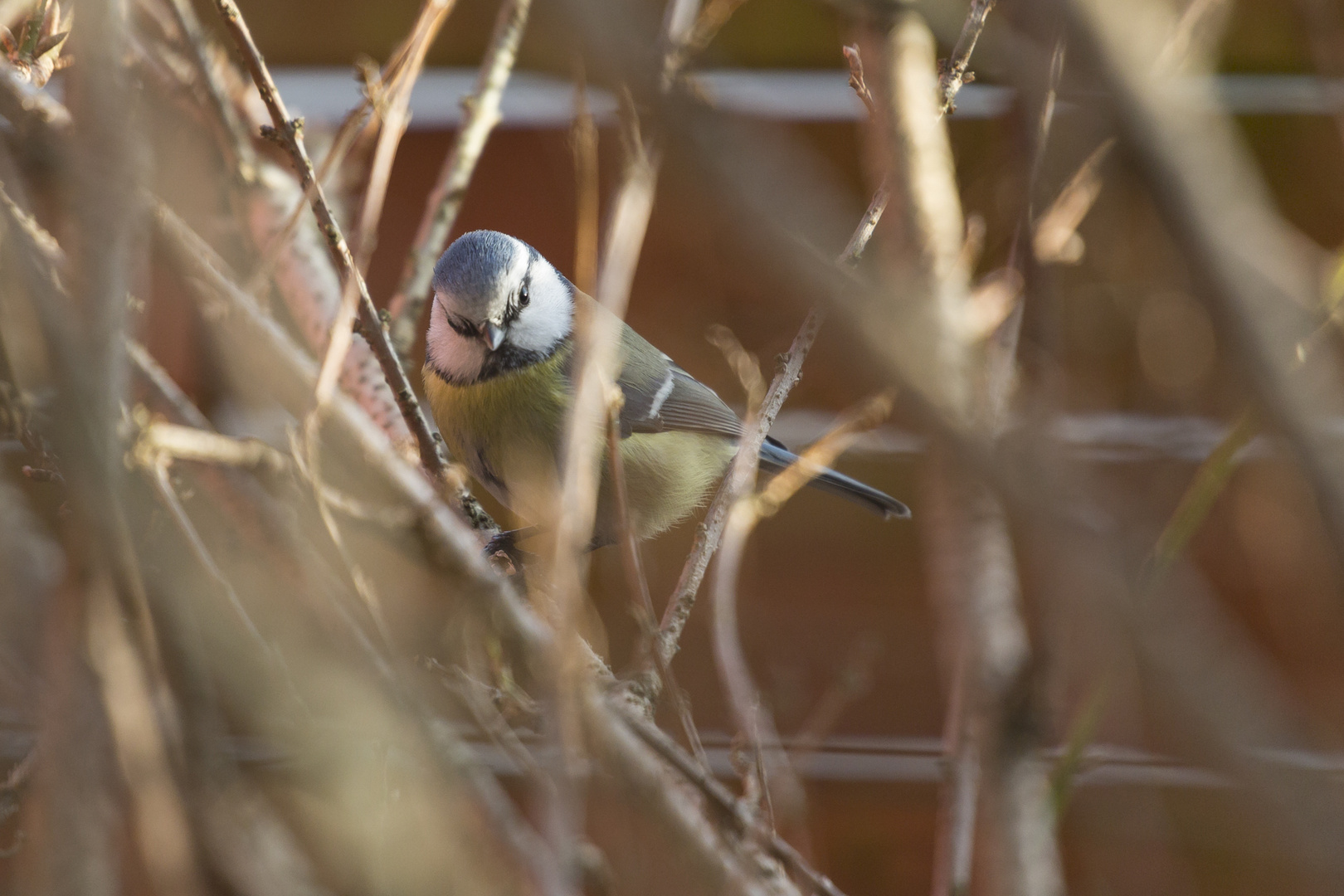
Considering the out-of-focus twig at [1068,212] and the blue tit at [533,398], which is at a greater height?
the blue tit at [533,398]

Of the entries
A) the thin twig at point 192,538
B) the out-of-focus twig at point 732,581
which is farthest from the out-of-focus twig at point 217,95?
the out-of-focus twig at point 732,581

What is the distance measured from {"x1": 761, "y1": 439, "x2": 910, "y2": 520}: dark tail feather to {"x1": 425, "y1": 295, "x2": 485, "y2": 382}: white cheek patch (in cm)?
52

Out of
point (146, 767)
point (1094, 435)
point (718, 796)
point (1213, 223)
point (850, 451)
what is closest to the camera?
point (1213, 223)

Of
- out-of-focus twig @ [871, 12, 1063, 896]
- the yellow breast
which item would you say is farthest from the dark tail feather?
out-of-focus twig @ [871, 12, 1063, 896]

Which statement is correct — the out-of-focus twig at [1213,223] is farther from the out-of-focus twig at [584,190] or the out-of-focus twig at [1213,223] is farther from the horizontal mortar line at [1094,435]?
the horizontal mortar line at [1094,435]

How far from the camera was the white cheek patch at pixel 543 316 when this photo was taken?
1.61 metres

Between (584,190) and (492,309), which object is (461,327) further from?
(584,190)

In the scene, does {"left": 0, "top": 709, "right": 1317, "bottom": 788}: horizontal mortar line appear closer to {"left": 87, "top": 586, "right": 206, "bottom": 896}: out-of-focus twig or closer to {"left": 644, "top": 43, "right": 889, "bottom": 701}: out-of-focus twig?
{"left": 644, "top": 43, "right": 889, "bottom": 701}: out-of-focus twig

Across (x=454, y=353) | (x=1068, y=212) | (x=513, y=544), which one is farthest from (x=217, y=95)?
(x=1068, y=212)

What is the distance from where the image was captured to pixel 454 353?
5.32 ft

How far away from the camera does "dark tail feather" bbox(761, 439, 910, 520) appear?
6.00 feet

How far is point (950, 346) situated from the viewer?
1.09 ft

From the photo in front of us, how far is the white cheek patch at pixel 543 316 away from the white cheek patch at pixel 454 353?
0.19 feet

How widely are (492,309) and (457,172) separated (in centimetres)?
27
